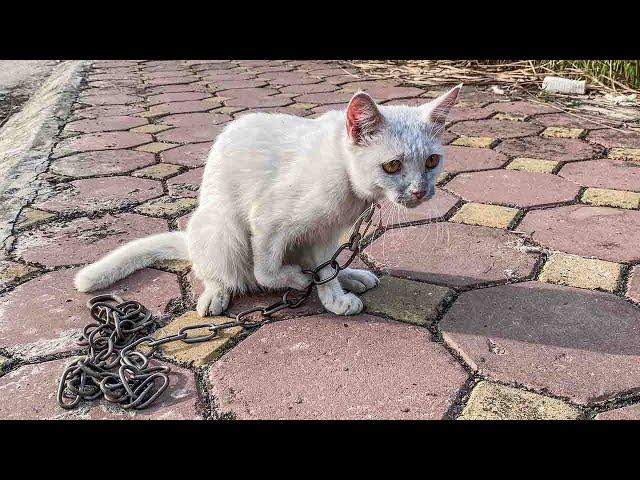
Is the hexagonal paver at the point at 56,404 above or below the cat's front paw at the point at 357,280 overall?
below

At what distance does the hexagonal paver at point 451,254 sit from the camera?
2242mm

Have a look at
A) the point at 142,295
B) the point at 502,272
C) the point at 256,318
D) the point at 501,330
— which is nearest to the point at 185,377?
the point at 256,318

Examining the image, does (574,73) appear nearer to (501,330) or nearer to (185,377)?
(501,330)

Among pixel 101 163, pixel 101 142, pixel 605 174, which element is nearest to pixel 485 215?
pixel 605 174

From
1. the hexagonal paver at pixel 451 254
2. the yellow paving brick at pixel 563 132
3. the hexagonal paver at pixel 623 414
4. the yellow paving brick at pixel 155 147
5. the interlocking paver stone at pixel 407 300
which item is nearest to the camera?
the hexagonal paver at pixel 623 414

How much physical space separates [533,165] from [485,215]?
0.82 meters

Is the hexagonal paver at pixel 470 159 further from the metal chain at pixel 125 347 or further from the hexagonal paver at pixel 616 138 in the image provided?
the metal chain at pixel 125 347

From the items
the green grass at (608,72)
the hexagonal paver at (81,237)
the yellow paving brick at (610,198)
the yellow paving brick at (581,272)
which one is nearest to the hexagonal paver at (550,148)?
the yellow paving brick at (610,198)

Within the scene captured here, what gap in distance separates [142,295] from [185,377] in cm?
57

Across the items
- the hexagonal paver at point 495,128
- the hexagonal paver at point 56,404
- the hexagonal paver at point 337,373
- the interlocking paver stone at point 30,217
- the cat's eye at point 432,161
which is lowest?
the hexagonal paver at point 56,404

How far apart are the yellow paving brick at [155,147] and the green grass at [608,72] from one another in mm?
3639

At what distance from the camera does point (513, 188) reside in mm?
3043

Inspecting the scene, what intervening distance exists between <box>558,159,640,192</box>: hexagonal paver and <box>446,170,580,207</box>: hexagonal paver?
0.33 ft

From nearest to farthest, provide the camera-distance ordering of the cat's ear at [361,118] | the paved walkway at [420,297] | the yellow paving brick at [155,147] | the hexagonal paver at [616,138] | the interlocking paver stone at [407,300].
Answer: the paved walkway at [420,297], the cat's ear at [361,118], the interlocking paver stone at [407,300], the hexagonal paver at [616,138], the yellow paving brick at [155,147]
